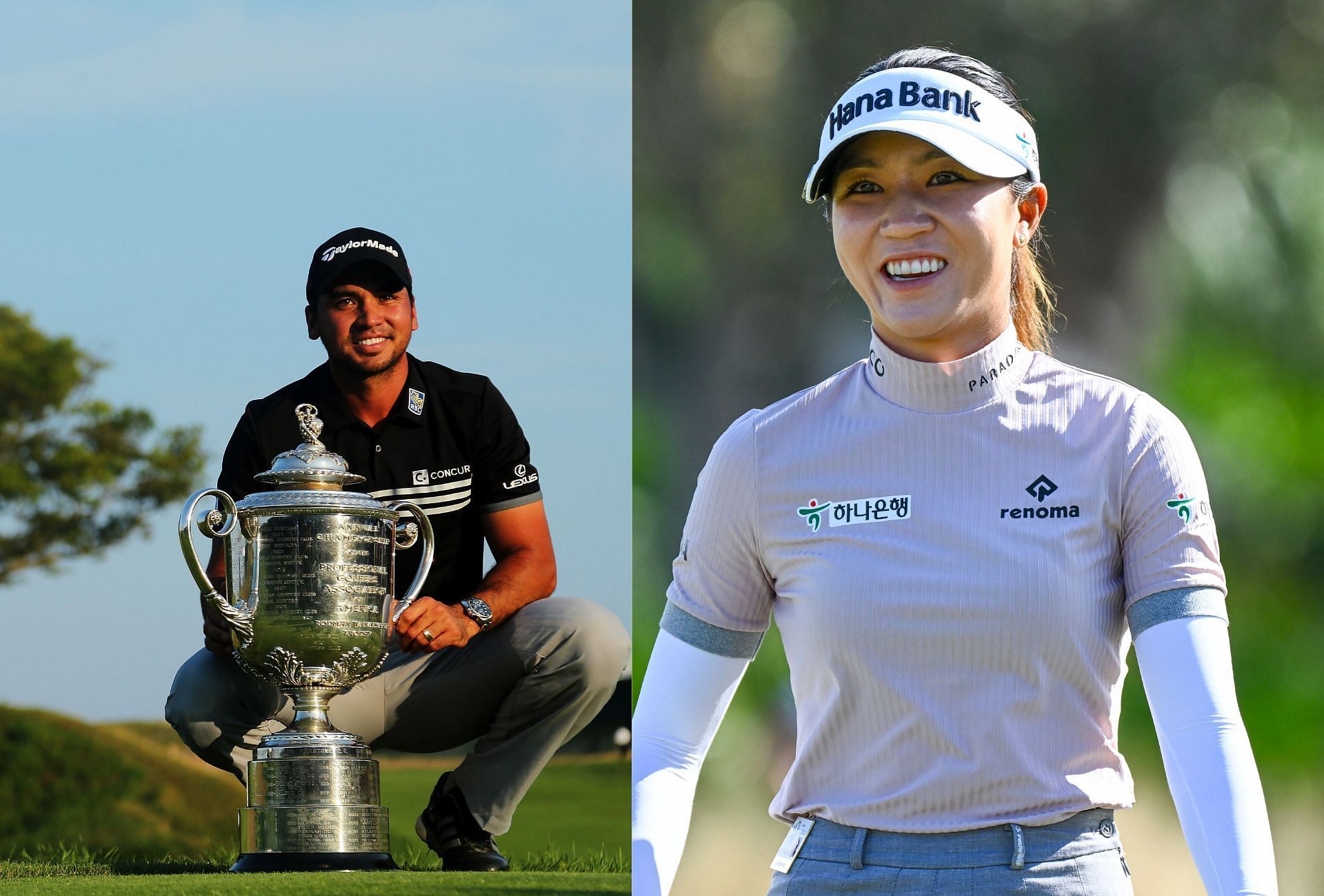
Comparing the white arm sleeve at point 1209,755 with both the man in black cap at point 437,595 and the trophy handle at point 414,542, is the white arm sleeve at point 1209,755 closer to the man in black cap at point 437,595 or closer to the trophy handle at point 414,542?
the trophy handle at point 414,542

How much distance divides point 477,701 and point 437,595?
195mm

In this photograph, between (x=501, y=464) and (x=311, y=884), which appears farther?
(x=501, y=464)

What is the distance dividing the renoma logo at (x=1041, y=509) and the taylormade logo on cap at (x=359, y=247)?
1938mm

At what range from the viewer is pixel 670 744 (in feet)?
3.48

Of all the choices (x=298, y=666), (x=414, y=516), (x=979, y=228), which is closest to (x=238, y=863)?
(x=298, y=666)

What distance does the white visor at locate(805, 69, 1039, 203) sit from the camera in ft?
3.41

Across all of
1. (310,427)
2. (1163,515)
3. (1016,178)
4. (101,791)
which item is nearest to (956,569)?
(1163,515)

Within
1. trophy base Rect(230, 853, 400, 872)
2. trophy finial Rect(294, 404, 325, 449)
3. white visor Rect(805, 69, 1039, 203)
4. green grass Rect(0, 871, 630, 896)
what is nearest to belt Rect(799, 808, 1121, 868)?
white visor Rect(805, 69, 1039, 203)

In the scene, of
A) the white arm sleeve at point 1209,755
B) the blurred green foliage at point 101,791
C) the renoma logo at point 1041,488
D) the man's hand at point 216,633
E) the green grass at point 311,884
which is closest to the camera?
the white arm sleeve at point 1209,755

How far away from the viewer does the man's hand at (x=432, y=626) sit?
2.58 m

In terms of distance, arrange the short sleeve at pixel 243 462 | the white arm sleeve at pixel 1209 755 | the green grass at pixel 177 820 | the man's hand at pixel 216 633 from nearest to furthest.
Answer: the white arm sleeve at pixel 1209 755
the green grass at pixel 177 820
the man's hand at pixel 216 633
the short sleeve at pixel 243 462

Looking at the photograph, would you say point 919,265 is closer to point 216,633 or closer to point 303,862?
point 303,862

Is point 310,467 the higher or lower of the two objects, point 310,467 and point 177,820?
the higher

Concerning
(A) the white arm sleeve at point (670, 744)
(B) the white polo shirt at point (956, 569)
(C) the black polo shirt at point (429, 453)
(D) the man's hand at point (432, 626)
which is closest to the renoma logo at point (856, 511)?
(B) the white polo shirt at point (956, 569)
